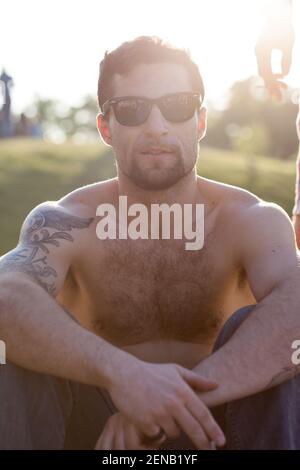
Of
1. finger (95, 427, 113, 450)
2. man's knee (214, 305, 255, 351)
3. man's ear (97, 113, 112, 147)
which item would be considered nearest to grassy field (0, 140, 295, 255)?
man's ear (97, 113, 112, 147)

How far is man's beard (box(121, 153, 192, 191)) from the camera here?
4.09 m

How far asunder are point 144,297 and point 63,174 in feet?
66.4

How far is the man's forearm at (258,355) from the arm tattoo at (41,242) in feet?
3.16

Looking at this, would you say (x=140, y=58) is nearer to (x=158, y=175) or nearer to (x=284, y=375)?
(x=158, y=175)

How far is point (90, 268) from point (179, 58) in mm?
1317

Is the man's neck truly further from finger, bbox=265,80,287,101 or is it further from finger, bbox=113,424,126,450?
finger, bbox=113,424,126,450

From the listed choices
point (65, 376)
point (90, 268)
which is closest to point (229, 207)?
point (90, 268)

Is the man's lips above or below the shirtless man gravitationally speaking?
above

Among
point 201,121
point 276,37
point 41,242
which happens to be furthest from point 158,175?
point 276,37

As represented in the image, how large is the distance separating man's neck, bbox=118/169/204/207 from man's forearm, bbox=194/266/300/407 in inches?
39.6

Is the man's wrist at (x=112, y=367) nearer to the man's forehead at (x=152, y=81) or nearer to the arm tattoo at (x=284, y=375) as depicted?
the arm tattoo at (x=284, y=375)

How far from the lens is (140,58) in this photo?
4195 millimetres

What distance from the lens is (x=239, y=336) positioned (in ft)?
11.0

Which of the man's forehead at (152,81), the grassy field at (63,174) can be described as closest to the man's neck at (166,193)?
the man's forehead at (152,81)
